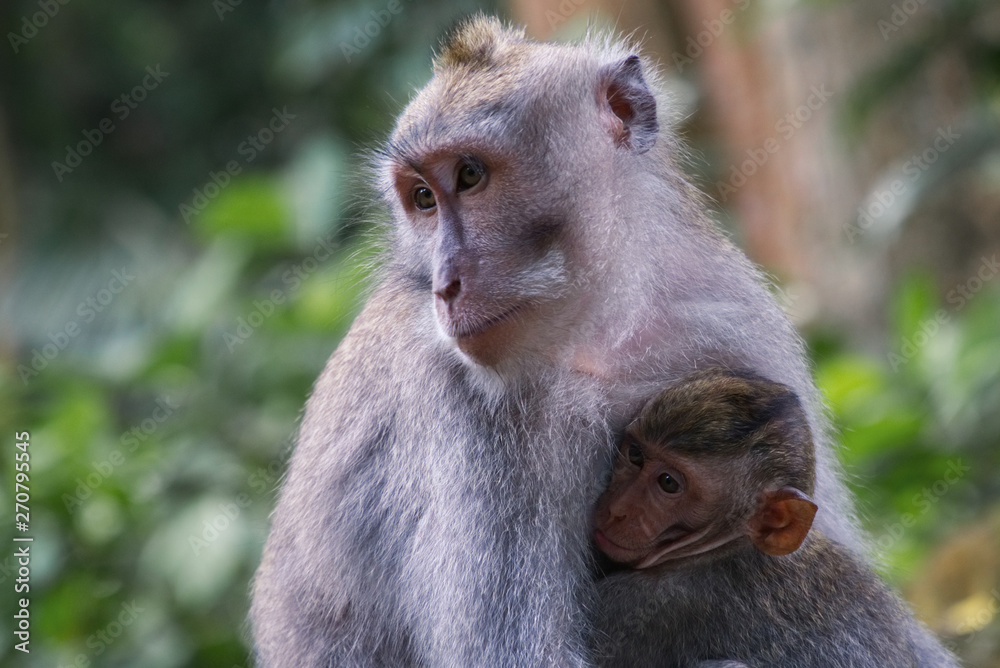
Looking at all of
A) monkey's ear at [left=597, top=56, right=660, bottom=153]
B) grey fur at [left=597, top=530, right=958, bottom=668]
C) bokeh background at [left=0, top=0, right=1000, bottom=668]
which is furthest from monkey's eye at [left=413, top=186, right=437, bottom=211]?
grey fur at [left=597, top=530, right=958, bottom=668]

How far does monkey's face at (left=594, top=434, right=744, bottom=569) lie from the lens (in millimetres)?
3334

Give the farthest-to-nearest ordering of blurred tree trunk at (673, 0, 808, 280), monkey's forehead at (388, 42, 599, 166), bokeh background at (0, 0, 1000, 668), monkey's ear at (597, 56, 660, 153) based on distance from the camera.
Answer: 1. blurred tree trunk at (673, 0, 808, 280)
2. bokeh background at (0, 0, 1000, 668)
3. monkey's ear at (597, 56, 660, 153)
4. monkey's forehead at (388, 42, 599, 166)

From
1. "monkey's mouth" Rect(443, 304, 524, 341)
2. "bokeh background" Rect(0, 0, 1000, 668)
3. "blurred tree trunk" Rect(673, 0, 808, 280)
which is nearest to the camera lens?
"monkey's mouth" Rect(443, 304, 524, 341)

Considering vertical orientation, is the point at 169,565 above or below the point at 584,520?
below

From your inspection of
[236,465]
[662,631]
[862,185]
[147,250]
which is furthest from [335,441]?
[147,250]

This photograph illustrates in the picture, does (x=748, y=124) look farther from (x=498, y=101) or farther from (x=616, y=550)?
(x=616, y=550)

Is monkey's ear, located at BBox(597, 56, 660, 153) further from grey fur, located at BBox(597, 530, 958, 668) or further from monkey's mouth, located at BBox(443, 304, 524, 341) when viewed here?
grey fur, located at BBox(597, 530, 958, 668)

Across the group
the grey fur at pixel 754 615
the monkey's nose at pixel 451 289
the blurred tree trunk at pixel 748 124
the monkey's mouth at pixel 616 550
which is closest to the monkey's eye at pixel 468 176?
the monkey's nose at pixel 451 289

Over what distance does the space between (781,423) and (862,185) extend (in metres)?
5.14

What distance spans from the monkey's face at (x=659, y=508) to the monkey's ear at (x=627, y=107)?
38.2 inches

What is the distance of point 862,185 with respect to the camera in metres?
8.00

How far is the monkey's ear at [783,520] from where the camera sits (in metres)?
3.30

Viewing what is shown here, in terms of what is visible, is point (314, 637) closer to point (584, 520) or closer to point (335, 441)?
point (335, 441)

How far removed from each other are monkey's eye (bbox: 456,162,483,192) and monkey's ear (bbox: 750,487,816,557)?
4.14 feet
